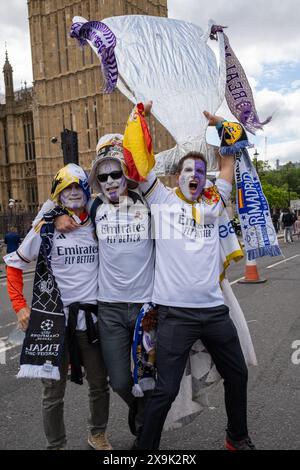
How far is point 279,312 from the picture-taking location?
743 centimetres

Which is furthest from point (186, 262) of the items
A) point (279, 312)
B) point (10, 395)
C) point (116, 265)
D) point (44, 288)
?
point (279, 312)

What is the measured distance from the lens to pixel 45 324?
3.01m

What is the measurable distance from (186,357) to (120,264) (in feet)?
2.19

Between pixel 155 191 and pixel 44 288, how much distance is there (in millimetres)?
907

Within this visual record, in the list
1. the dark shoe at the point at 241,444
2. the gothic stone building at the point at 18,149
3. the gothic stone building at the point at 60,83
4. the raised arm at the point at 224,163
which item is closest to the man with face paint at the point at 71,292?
the dark shoe at the point at 241,444

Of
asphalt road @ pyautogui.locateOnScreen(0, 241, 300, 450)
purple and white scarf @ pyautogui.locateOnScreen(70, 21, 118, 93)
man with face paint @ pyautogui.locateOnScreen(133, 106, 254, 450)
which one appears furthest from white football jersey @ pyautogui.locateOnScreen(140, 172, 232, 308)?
asphalt road @ pyautogui.locateOnScreen(0, 241, 300, 450)

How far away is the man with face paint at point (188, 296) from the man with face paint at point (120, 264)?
99 millimetres

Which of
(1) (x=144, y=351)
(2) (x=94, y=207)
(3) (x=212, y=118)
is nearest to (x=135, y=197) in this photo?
(2) (x=94, y=207)

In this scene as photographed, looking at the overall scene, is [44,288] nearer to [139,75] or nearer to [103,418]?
[103,418]

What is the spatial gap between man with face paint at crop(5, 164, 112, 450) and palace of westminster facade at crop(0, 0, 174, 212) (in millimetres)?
47258

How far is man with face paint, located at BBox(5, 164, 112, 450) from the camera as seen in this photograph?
9.86 feet

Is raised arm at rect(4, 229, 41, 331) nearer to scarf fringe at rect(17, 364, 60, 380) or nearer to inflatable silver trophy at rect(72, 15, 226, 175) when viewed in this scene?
scarf fringe at rect(17, 364, 60, 380)

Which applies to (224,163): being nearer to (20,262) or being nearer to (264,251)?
(264,251)

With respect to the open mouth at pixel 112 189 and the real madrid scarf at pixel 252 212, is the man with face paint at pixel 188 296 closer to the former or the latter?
the open mouth at pixel 112 189
